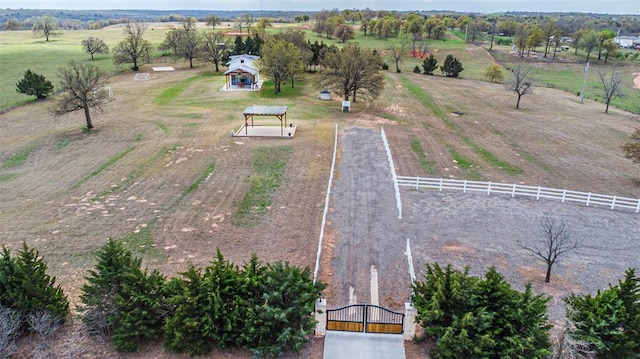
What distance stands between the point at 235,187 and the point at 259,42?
52.5 m

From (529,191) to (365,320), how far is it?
596 inches

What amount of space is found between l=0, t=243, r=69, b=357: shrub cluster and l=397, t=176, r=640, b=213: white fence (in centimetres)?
1759

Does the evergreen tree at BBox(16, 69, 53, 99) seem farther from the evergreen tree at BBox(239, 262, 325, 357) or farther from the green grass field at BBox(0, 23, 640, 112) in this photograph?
the evergreen tree at BBox(239, 262, 325, 357)

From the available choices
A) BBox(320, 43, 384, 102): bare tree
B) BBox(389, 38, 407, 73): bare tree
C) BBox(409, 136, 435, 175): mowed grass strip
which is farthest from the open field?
BBox(389, 38, 407, 73): bare tree

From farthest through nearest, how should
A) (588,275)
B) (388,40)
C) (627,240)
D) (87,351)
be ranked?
(388,40)
(627,240)
(588,275)
(87,351)

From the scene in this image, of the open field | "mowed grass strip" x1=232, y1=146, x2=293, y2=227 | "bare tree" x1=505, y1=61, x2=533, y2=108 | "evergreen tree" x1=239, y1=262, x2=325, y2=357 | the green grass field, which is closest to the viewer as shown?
"evergreen tree" x1=239, y1=262, x2=325, y2=357

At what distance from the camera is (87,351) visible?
1205cm

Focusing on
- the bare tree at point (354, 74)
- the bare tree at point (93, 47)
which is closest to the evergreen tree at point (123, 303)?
the bare tree at point (354, 74)

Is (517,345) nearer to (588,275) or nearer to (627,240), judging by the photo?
(588,275)

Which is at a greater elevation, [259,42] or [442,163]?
[259,42]

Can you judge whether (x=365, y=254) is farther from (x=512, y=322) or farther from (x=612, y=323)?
(x=612, y=323)

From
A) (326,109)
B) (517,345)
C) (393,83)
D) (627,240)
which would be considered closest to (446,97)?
(393,83)

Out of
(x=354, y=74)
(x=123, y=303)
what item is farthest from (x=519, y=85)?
(x=123, y=303)

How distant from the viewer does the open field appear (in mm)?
19125
